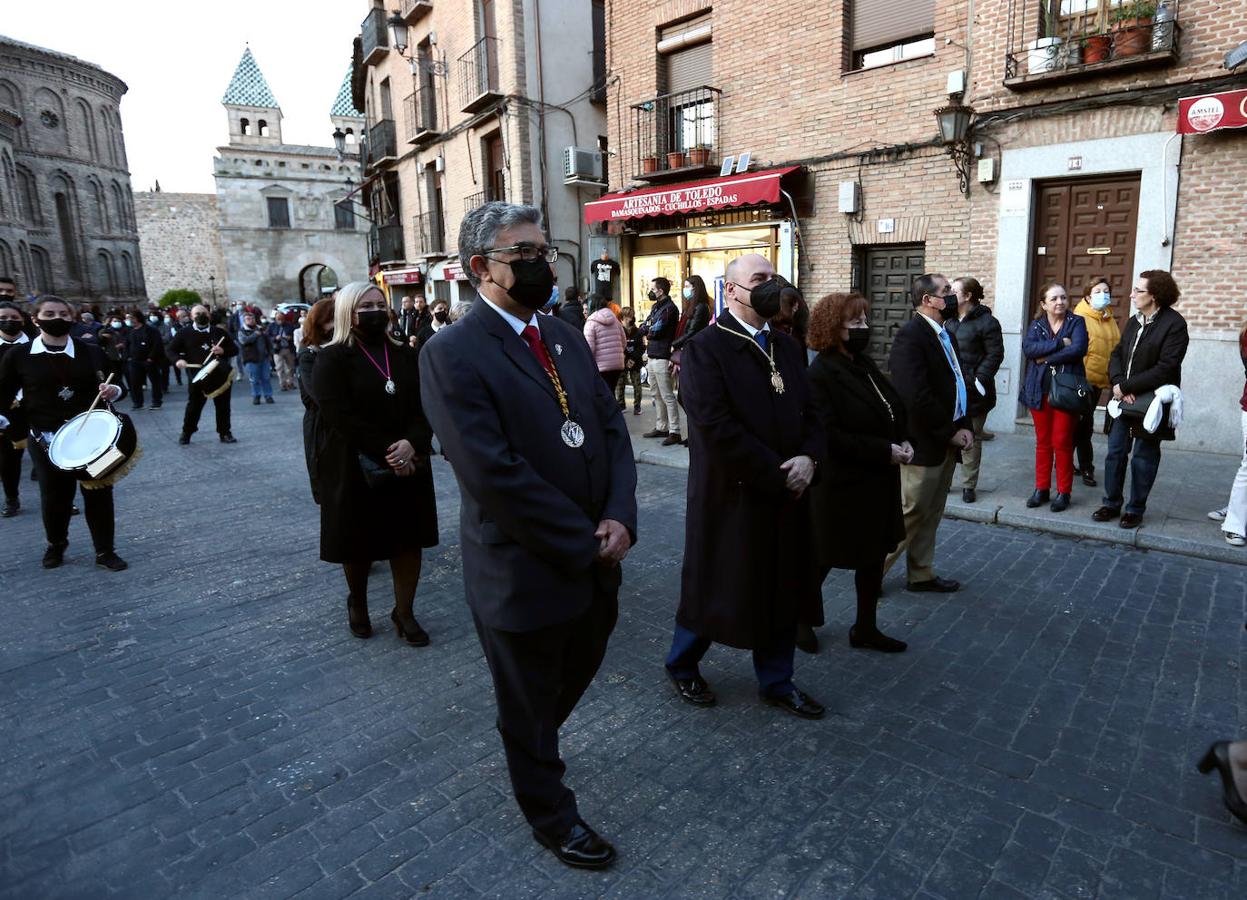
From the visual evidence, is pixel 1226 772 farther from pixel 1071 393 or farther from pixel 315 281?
pixel 315 281

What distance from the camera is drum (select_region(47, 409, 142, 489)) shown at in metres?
5.43

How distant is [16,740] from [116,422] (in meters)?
2.91

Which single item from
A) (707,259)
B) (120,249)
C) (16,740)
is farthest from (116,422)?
(120,249)

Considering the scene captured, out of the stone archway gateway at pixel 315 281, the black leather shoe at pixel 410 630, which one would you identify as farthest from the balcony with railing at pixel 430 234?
the stone archway gateway at pixel 315 281

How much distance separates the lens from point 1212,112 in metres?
7.91

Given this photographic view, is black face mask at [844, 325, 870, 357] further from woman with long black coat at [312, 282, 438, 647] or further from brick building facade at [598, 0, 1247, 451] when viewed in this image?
brick building facade at [598, 0, 1247, 451]

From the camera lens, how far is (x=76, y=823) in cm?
284

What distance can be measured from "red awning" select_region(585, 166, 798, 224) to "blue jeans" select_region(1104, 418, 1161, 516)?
6802 millimetres

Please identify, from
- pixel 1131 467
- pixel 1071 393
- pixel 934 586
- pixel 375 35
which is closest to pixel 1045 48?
pixel 1071 393

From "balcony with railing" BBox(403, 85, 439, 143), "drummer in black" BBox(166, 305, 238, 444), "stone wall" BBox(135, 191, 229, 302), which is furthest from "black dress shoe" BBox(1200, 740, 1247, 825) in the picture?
"stone wall" BBox(135, 191, 229, 302)

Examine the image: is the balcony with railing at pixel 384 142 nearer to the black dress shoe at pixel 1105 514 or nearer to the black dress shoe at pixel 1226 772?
the black dress shoe at pixel 1105 514

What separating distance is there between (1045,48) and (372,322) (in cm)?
894

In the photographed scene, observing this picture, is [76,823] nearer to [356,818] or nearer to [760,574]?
[356,818]

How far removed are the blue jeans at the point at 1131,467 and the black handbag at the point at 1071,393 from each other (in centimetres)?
26
